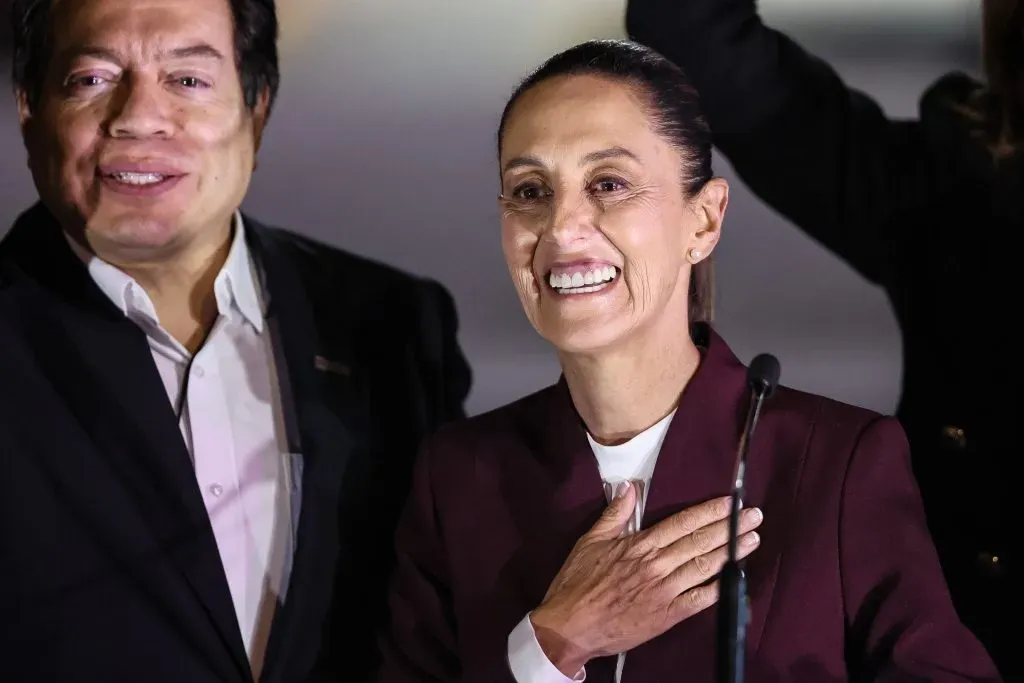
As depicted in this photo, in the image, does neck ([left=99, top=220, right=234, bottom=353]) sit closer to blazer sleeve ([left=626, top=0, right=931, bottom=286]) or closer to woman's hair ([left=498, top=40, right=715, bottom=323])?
woman's hair ([left=498, top=40, right=715, bottom=323])

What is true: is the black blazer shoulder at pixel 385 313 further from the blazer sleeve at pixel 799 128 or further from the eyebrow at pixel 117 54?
the blazer sleeve at pixel 799 128

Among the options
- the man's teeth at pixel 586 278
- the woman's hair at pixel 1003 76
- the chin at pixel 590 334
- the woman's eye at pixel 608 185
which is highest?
the woman's hair at pixel 1003 76

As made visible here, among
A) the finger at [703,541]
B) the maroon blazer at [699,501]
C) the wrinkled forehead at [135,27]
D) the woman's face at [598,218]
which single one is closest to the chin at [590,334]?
the woman's face at [598,218]

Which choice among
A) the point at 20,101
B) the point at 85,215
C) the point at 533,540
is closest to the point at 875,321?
the point at 533,540

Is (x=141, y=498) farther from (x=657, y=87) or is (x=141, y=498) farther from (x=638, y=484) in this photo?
(x=657, y=87)

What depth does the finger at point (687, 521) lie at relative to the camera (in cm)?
147

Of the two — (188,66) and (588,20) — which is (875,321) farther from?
(188,66)

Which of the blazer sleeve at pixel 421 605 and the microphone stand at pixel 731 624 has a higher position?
the microphone stand at pixel 731 624

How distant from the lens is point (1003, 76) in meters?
1.76

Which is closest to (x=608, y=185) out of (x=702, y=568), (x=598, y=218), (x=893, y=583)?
(x=598, y=218)

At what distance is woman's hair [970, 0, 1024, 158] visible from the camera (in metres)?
1.74

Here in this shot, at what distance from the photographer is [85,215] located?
1.79m

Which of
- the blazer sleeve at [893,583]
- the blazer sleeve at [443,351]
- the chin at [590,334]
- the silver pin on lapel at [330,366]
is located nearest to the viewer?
the blazer sleeve at [893,583]

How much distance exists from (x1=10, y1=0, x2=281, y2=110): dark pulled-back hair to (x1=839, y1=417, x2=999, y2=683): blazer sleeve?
1.02 metres
